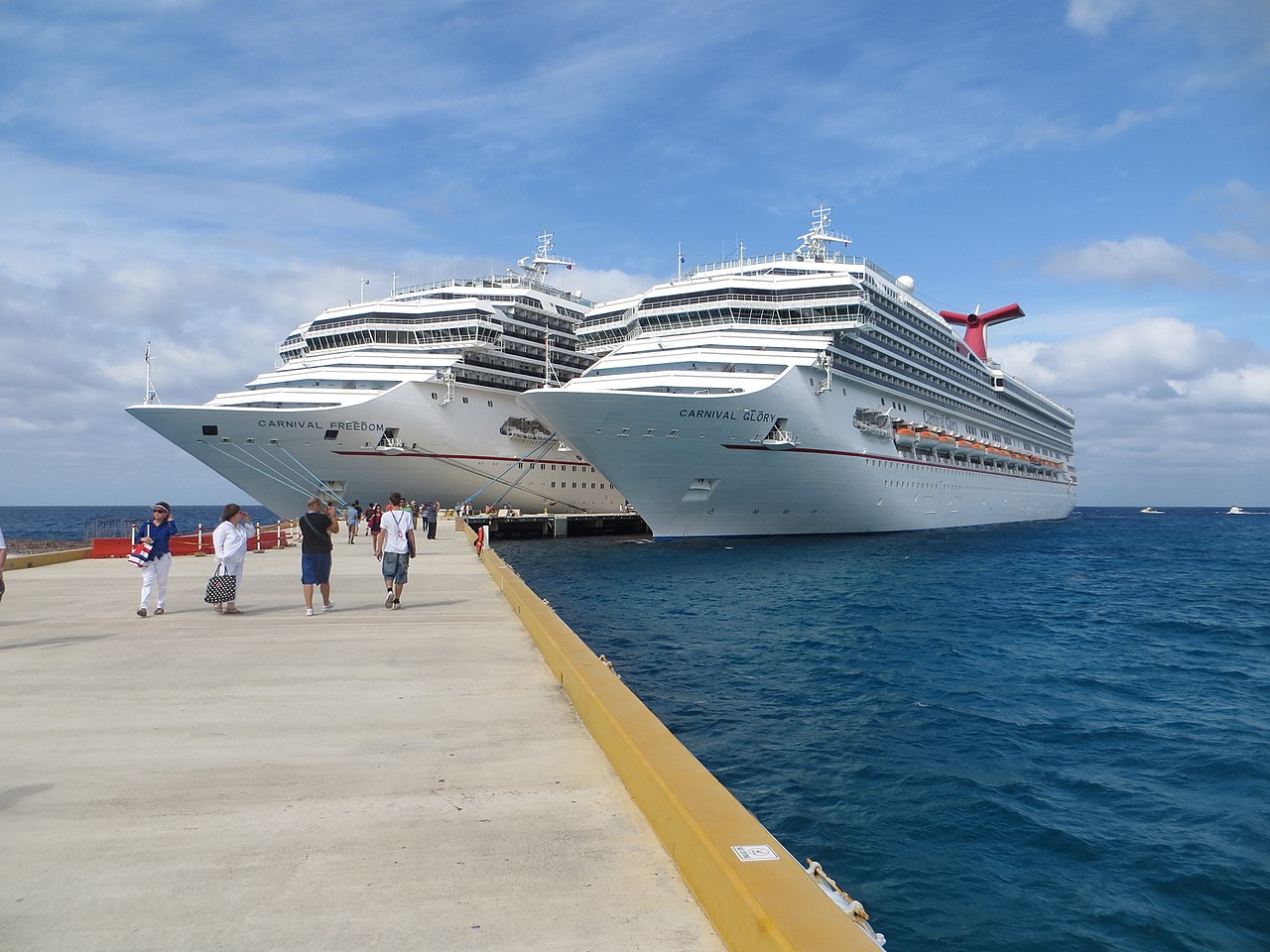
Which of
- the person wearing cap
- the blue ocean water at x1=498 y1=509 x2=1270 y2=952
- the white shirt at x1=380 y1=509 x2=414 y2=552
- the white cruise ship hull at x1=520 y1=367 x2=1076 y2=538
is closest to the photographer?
the blue ocean water at x1=498 y1=509 x2=1270 y2=952

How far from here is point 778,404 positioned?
105 ft

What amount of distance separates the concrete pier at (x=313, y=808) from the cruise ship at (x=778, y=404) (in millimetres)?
23321

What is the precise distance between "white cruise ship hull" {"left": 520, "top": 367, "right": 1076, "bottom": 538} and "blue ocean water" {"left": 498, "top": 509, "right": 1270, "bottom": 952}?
350 inches

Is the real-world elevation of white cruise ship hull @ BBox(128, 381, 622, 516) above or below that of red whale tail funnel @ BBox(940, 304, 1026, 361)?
below

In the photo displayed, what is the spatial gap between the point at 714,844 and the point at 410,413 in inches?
1478

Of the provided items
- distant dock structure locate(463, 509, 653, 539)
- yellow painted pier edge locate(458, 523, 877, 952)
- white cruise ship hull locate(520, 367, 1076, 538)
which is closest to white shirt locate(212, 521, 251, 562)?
yellow painted pier edge locate(458, 523, 877, 952)

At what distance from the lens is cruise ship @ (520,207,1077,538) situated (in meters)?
31.0

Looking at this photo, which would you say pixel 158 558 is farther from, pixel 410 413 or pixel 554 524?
pixel 554 524

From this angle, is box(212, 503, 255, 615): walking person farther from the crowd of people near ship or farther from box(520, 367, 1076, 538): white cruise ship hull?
box(520, 367, 1076, 538): white cruise ship hull

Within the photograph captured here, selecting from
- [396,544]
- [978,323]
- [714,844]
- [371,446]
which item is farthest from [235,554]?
[978,323]

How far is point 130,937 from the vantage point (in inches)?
111

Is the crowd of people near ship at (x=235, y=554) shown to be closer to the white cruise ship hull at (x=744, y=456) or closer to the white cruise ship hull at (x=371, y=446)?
the white cruise ship hull at (x=744, y=456)

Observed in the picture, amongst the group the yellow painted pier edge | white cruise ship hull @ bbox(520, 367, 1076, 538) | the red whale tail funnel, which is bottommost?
the yellow painted pier edge

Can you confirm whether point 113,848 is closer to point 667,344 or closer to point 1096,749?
point 1096,749
